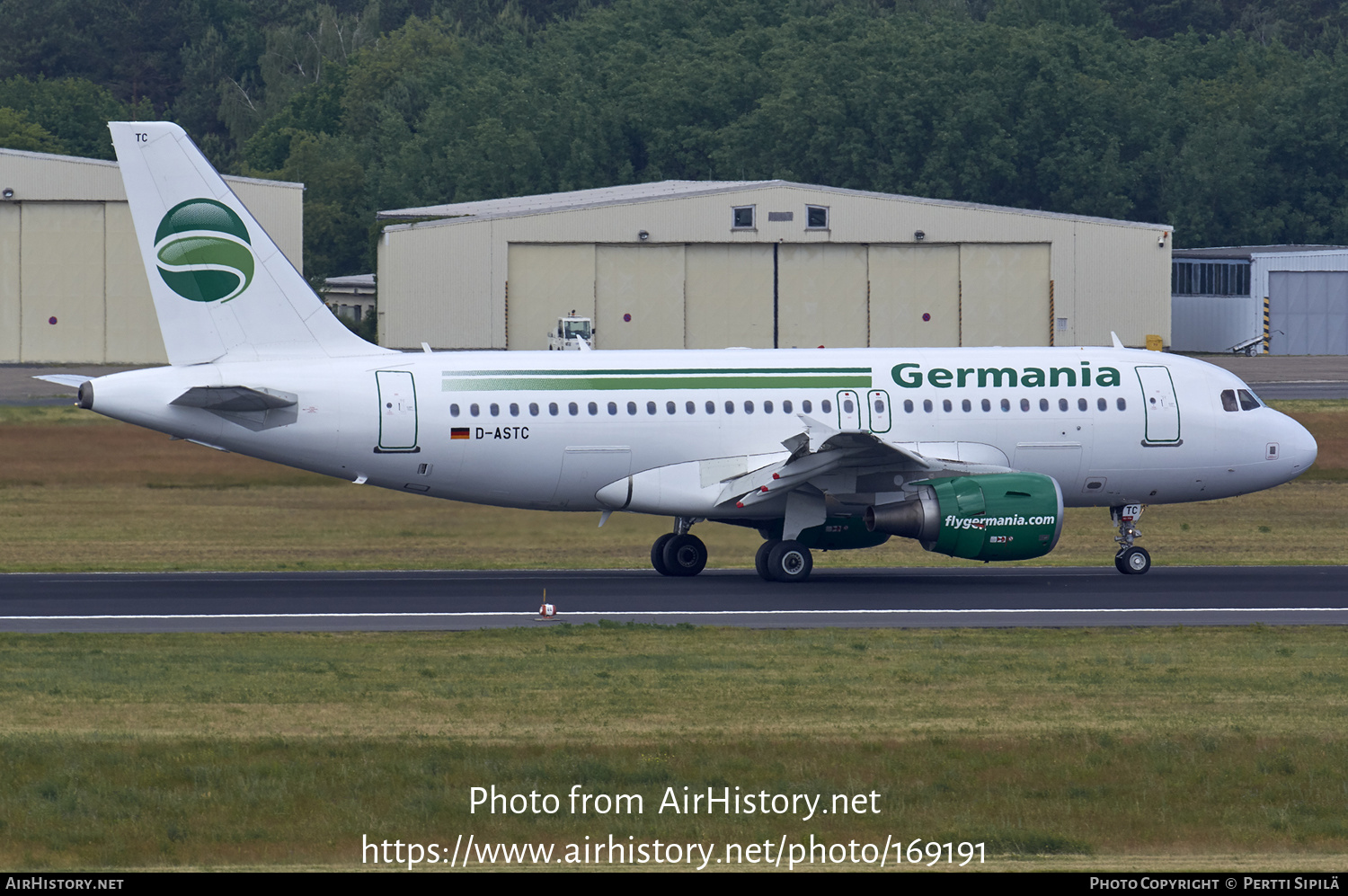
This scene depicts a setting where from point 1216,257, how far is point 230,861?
92227 millimetres

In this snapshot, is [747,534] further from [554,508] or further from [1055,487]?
[1055,487]

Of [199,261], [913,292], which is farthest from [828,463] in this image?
[913,292]

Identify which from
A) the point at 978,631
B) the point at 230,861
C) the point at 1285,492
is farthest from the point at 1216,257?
the point at 230,861

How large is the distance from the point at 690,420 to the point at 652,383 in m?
0.97

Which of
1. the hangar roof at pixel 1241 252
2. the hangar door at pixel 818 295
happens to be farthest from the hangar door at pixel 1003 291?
the hangar roof at pixel 1241 252

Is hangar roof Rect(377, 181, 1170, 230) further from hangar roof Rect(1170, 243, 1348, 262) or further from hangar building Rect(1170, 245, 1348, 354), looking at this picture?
hangar roof Rect(1170, 243, 1348, 262)

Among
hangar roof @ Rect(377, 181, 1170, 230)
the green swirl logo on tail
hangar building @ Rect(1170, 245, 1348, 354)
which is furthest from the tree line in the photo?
the green swirl logo on tail

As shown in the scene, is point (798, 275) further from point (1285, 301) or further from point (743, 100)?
point (743, 100)

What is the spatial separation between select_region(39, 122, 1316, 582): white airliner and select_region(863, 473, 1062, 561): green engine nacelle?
0.12ft

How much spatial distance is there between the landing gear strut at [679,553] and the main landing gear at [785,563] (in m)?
1.76

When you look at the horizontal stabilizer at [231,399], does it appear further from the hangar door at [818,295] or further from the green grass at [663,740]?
the hangar door at [818,295]

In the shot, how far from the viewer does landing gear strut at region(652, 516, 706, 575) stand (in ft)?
114

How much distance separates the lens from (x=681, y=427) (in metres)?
33.7

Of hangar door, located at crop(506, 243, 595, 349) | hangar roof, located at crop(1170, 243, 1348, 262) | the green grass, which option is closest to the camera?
the green grass
